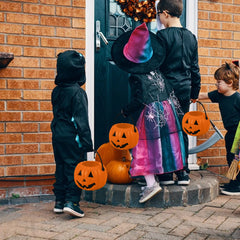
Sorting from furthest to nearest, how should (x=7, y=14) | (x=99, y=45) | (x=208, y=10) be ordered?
1. (x=208, y=10)
2. (x=99, y=45)
3. (x=7, y=14)

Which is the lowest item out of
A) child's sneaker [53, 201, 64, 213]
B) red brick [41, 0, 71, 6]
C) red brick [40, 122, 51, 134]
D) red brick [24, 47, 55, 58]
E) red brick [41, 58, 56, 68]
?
child's sneaker [53, 201, 64, 213]

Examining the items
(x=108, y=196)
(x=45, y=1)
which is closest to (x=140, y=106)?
(x=108, y=196)

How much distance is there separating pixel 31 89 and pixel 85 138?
1.22 metres

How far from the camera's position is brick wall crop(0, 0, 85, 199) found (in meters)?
4.43

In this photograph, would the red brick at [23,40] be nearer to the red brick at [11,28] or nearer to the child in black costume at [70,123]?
the red brick at [11,28]

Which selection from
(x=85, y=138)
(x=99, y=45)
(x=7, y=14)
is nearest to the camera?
(x=85, y=138)

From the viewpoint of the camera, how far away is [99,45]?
4.86m

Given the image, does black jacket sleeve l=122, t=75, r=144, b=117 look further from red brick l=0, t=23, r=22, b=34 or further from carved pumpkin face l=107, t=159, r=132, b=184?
red brick l=0, t=23, r=22, b=34

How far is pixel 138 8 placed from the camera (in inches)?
197

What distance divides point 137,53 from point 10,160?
70.5 inches

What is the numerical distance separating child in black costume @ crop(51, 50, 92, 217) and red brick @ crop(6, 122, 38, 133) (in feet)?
2.77

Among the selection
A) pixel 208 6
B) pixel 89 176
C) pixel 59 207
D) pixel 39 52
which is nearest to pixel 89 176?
pixel 89 176

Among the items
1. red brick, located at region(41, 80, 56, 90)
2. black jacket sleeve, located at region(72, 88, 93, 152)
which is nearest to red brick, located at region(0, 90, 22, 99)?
red brick, located at region(41, 80, 56, 90)

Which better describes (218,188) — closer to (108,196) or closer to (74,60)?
(108,196)
